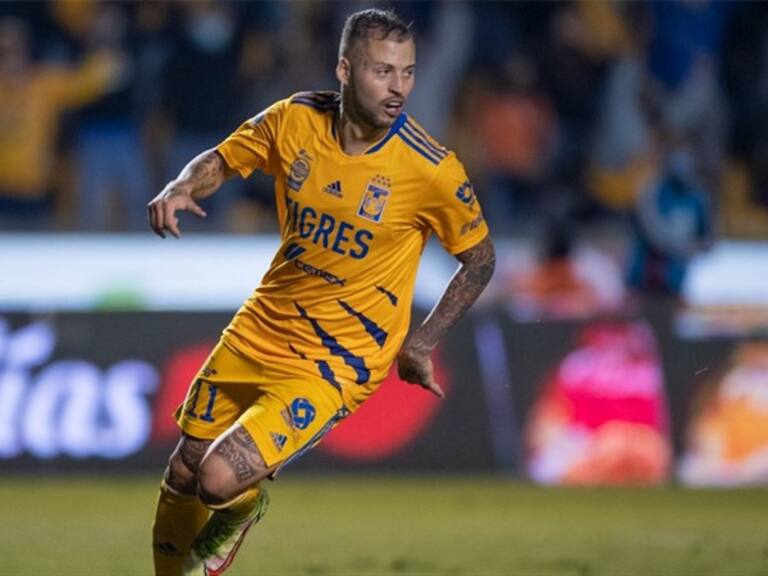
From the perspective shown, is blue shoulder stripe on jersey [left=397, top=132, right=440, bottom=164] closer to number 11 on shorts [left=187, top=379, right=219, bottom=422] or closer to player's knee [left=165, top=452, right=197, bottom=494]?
number 11 on shorts [left=187, top=379, right=219, bottom=422]

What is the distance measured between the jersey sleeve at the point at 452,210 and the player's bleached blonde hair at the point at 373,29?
22.1 inches

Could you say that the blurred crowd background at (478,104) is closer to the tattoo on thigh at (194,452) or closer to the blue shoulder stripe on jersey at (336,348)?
the blue shoulder stripe on jersey at (336,348)

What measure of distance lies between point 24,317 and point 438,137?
4960 millimetres

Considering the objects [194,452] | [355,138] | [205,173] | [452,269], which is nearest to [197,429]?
[194,452]

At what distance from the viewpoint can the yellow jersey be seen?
21.4ft

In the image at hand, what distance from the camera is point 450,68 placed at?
53.9 ft

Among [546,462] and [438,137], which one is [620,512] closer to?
[546,462]

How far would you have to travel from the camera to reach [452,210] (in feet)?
21.6

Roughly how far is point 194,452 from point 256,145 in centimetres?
129

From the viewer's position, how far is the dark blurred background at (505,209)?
13.3 m

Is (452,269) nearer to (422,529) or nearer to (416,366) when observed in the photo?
(422,529)

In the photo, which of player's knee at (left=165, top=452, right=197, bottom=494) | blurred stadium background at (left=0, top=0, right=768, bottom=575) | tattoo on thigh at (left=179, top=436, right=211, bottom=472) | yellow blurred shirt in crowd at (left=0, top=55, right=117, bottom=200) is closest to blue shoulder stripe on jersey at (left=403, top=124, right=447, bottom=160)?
tattoo on thigh at (left=179, top=436, right=211, bottom=472)

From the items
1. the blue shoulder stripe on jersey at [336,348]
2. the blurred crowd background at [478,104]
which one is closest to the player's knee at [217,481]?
the blue shoulder stripe on jersey at [336,348]

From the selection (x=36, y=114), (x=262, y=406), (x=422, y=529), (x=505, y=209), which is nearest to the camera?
(x=262, y=406)
